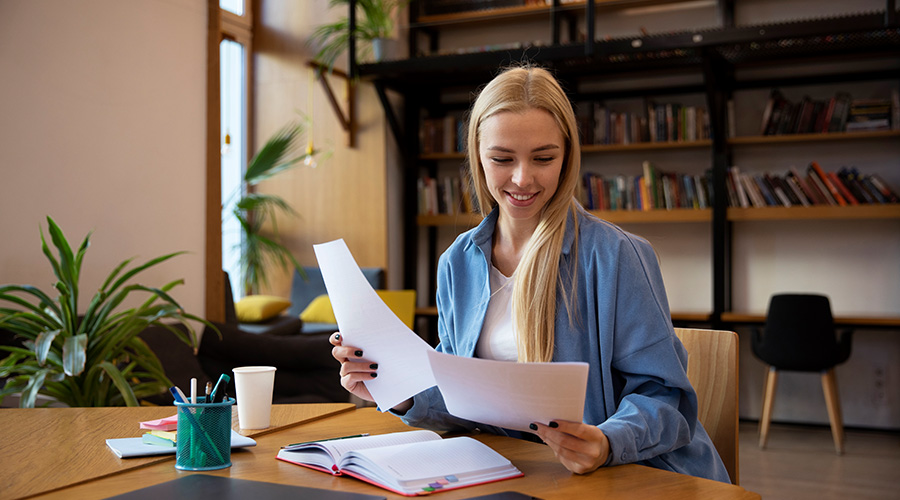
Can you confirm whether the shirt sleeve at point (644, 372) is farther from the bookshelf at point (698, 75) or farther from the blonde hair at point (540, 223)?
the bookshelf at point (698, 75)

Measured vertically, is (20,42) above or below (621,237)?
above

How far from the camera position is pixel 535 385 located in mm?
938

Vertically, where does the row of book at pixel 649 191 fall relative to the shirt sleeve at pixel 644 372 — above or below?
above

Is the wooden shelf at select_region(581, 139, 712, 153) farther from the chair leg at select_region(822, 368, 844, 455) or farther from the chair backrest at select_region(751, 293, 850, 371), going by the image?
the chair leg at select_region(822, 368, 844, 455)

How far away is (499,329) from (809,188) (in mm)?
3685

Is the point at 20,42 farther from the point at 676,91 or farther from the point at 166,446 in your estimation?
the point at 676,91

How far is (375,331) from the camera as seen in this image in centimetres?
120

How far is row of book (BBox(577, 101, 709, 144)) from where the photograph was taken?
4.73 meters

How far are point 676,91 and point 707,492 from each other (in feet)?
14.2

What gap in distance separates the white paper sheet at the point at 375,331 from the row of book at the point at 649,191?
11.9ft

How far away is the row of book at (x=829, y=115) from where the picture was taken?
4.35 metres

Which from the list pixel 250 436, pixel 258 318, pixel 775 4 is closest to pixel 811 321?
pixel 775 4

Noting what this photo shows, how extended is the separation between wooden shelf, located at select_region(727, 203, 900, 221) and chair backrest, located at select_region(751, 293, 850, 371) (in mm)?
583

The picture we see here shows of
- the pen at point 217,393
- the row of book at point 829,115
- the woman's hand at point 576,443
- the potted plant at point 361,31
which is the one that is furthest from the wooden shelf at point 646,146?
the pen at point 217,393
